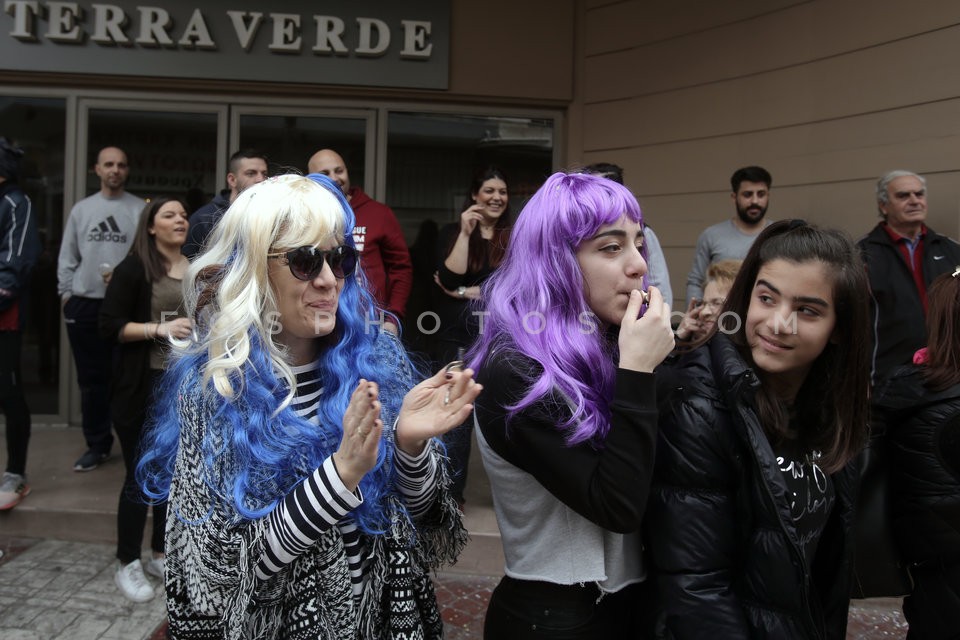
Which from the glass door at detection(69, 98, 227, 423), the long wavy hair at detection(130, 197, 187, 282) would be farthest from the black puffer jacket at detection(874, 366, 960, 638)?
the glass door at detection(69, 98, 227, 423)

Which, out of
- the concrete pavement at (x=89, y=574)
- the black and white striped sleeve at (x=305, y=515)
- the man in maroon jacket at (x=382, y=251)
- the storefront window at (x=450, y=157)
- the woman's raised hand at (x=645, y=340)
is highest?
the storefront window at (x=450, y=157)

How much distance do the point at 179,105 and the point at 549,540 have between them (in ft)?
20.0

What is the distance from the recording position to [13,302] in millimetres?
4402

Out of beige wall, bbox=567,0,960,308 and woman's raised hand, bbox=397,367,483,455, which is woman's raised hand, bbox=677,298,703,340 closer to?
woman's raised hand, bbox=397,367,483,455

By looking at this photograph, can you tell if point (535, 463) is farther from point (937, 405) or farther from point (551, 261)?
point (937, 405)

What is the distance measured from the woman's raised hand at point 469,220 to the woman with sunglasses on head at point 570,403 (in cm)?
247

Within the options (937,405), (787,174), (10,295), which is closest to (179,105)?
(10,295)

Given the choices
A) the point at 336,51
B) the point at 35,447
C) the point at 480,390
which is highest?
the point at 336,51

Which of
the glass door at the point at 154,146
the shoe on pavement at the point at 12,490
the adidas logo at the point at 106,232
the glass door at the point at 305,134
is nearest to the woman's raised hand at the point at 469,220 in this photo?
the glass door at the point at 305,134

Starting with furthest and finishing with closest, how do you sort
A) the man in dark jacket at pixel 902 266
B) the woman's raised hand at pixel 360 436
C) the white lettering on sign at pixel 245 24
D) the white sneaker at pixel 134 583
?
the white lettering on sign at pixel 245 24, the man in dark jacket at pixel 902 266, the white sneaker at pixel 134 583, the woman's raised hand at pixel 360 436

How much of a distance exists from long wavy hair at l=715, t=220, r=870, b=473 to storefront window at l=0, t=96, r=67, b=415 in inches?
255

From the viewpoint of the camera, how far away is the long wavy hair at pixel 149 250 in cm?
384

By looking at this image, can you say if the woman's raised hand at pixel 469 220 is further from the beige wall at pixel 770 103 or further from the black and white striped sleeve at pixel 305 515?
the black and white striped sleeve at pixel 305 515

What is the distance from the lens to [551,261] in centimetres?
173
